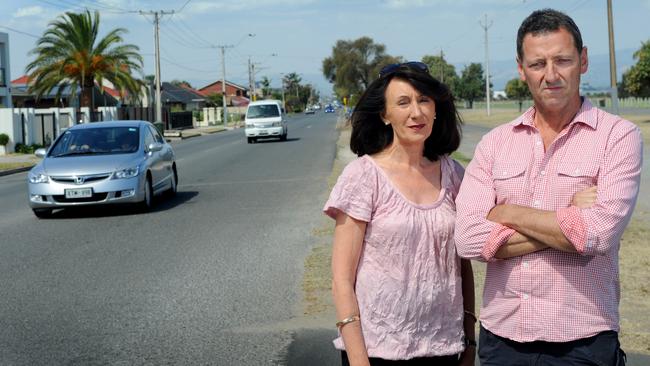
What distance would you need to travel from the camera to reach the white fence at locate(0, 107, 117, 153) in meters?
40.0

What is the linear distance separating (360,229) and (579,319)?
0.80 metres

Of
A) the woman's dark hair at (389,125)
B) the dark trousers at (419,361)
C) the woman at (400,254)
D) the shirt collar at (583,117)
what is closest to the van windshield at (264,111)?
the woman's dark hair at (389,125)

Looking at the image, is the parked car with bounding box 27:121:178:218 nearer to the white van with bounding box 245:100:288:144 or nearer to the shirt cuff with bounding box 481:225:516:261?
the shirt cuff with bounding box 481:225:516:261

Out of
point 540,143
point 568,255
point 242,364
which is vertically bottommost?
point 242,364

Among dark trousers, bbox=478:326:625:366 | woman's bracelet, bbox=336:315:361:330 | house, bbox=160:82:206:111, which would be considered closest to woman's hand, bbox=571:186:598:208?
dark trousers, bbox=478:326:625:366

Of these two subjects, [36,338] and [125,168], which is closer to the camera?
[36,338]

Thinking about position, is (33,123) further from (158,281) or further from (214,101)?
(214,101)

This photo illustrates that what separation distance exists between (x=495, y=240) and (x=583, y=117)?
1.68 feet

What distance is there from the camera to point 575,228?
9.55ft

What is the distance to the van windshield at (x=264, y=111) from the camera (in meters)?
42.9

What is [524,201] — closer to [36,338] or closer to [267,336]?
[267,336]

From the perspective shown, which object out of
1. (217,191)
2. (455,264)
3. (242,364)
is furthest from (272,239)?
(455,264)

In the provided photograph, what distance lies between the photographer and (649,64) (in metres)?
46.7

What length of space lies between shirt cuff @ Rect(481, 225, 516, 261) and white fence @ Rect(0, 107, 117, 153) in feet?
129
